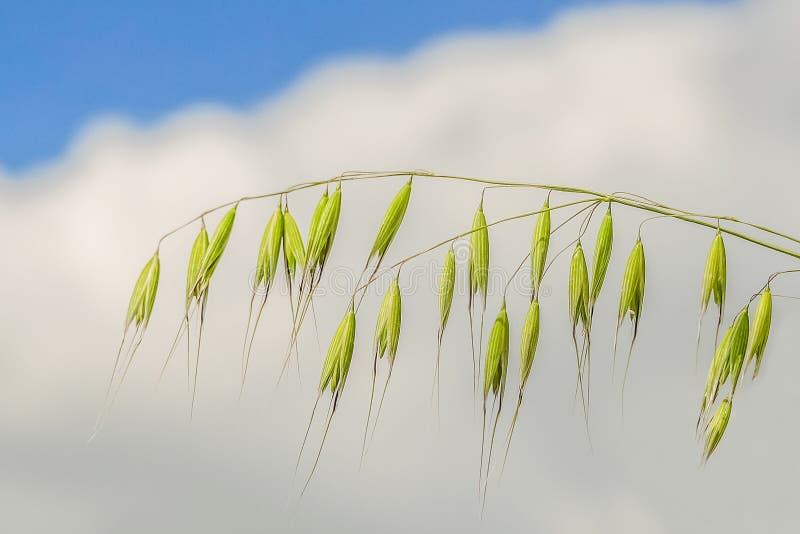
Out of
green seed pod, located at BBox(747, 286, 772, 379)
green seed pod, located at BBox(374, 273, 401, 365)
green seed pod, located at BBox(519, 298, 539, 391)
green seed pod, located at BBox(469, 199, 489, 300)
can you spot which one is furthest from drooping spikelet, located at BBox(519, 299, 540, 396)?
green seed pod, located at BBox(747, 286, 772, 379)

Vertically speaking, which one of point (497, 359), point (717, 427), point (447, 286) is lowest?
point (717, 427)

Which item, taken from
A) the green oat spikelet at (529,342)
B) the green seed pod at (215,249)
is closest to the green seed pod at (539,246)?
the green oat spikelet at (529,342)

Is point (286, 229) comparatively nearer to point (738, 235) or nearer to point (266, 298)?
point (266, 298)

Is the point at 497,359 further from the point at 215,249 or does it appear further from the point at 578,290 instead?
the point at 215,249

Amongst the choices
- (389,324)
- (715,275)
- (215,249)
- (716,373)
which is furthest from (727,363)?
(215,249)

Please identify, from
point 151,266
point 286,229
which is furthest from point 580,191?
point 151,266

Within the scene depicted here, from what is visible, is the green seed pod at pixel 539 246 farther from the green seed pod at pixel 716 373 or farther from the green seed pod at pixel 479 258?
the green seed pod at pixel 716 373

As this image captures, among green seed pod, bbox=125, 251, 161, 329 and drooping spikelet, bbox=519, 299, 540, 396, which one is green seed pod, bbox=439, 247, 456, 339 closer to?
drooping spikelet, bbox=519, 299, 540, 396
